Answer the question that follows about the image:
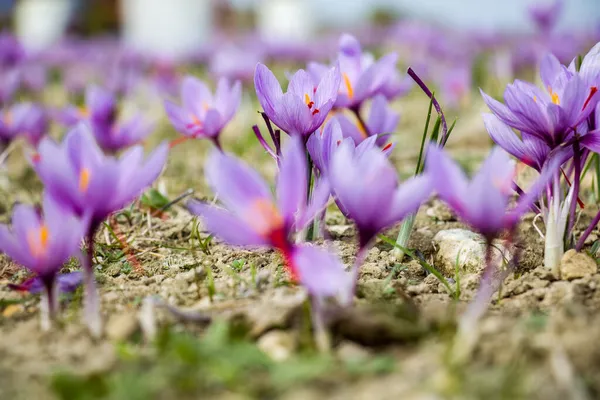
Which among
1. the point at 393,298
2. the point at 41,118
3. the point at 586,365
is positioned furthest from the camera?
the point at 41,118

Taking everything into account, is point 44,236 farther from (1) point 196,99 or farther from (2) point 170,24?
(2) point 170,24

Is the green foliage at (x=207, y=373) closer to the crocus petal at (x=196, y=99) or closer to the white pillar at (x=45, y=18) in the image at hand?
the crocus petal at (x=196, y=99)

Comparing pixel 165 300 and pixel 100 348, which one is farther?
pixel 165 300

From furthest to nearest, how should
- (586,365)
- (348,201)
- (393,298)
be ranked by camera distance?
1. (393,298)
2. (348,201)
3. (586,365)

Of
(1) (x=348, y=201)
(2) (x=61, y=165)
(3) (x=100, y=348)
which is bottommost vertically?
(3) (x=100, y=348)

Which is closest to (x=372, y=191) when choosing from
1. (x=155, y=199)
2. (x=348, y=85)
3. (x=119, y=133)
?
(x=348, y=85)

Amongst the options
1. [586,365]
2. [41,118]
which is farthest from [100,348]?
[41,118]

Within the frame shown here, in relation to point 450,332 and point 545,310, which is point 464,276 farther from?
point 450,332

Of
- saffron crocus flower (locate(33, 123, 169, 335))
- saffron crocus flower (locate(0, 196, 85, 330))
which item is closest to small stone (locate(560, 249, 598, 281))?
saffron crocus flower (locate(33, 123, 169, 335))

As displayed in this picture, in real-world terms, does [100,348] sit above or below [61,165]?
below
